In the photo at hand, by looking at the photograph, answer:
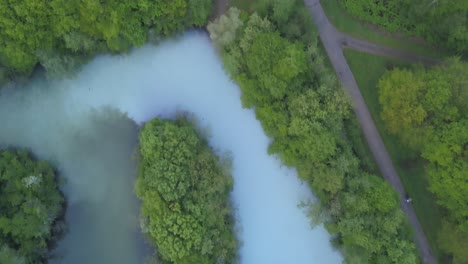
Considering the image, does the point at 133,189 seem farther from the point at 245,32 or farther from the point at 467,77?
the point at 467,77

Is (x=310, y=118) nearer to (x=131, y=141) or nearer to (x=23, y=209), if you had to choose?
(x=131, y=141)

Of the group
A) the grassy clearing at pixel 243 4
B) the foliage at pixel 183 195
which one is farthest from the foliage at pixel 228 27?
the foliage at pixel 183 195

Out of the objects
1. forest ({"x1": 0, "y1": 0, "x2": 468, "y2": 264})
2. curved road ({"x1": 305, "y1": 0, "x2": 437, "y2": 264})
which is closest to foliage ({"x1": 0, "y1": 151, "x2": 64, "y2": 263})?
forest ({"x1": 0, "y1": 0, "x2": 468, "y2": 264})

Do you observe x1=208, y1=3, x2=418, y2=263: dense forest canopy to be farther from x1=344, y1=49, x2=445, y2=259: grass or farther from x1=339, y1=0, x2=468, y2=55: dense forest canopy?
x1=339, y1=0, x2=468, y2=55: dense forest canopy

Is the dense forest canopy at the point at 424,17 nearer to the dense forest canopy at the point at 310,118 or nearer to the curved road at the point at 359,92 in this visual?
the curved road at the point at 359,92

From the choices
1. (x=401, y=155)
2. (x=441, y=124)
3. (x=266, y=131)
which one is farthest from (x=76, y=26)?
(x=441, y=124)

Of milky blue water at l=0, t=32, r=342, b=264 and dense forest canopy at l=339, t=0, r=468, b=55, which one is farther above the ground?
dense forest canopy at l=339, t=0, r=468, b=55

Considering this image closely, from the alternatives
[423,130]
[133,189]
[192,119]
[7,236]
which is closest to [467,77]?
[423,130]
